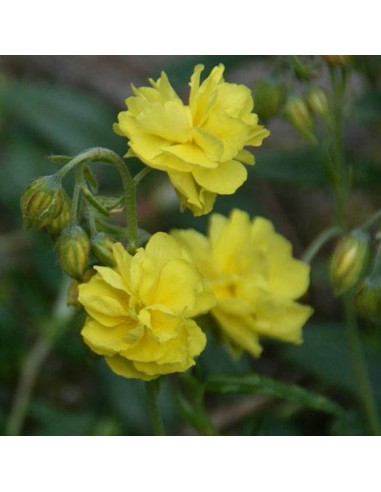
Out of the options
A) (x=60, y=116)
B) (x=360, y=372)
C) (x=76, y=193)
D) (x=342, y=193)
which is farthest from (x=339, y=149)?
(x=60, y=116)

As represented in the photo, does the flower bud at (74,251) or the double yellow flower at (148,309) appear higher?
the flower bud at (74,251)

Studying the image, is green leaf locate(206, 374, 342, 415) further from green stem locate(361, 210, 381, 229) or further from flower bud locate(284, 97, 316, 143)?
flower bud locate(284, 97, 316, 143)

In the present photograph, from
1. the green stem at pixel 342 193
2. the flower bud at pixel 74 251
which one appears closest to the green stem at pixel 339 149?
the green stem at pixel 342 193

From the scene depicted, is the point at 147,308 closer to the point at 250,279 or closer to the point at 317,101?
the point at 250,279

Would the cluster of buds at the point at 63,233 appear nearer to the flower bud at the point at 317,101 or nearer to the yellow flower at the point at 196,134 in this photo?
the yellow flower at the point at 196,134
